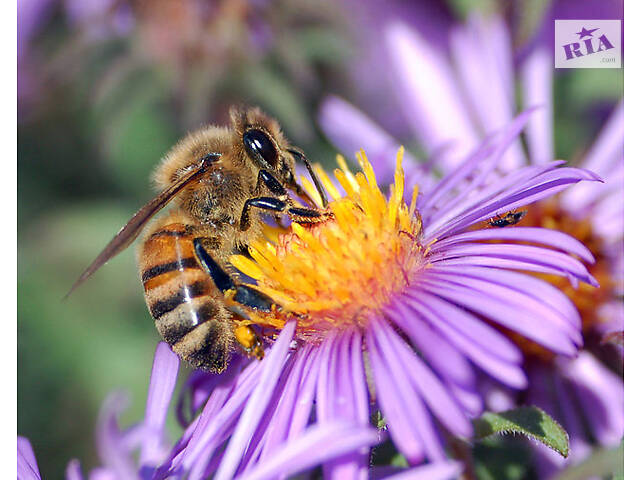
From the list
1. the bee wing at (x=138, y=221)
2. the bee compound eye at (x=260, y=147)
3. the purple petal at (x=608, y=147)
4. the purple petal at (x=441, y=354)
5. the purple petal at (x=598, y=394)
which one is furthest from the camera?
the purple petal at (x=608, y=147)

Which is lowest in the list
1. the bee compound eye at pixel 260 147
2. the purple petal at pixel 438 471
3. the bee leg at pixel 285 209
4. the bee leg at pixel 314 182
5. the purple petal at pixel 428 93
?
the purple petal at pixel 438 471

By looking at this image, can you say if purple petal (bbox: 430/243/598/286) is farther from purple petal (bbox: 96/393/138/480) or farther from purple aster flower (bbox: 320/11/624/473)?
purple petal (bbox: 96/393/138/480)

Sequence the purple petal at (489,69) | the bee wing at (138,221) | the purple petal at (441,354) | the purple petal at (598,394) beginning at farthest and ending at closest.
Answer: the purple petal at (489,69) < the purple petal at (598,394) < the bee wing at (138,221) < the purple petal at (441,354)

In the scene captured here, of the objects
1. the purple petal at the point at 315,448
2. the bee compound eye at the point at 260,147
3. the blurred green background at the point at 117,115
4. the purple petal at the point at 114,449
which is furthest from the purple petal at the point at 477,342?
the blurred green background at the point at 117,115

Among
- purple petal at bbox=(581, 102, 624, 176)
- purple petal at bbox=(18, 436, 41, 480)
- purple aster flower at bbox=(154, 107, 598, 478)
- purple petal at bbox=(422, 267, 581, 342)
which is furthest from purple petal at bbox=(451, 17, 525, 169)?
purple petal at bbox=(18, 436, 41, 480)

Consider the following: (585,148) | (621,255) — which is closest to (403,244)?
(621,255)

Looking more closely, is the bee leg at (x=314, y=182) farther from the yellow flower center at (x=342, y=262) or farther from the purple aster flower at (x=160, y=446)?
the purple aster flower at (x=160, y=446)
